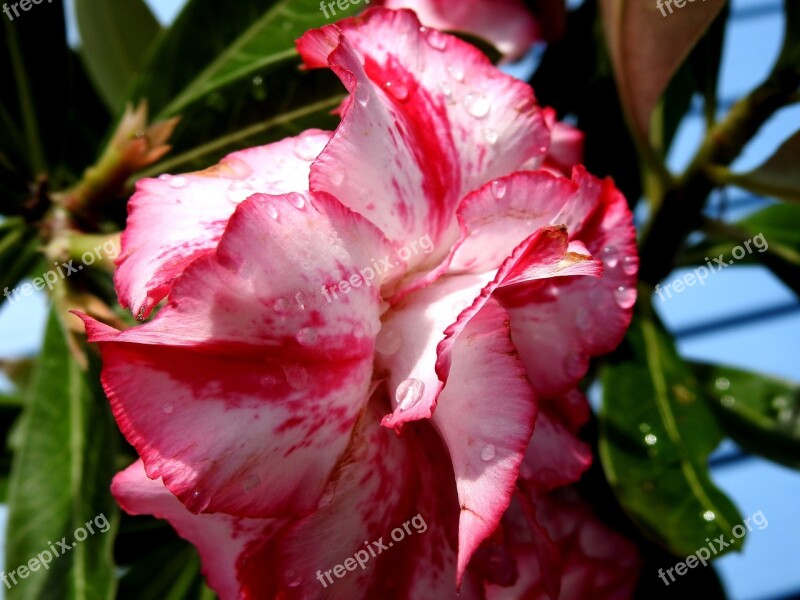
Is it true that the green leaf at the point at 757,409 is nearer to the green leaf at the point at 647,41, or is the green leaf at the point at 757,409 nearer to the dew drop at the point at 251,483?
the green leaf at the point at 647,41

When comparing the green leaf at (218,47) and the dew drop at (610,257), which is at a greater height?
the green leaf at (218,47)

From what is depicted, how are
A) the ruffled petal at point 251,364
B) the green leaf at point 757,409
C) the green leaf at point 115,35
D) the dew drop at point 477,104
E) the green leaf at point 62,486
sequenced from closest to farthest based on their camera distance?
the ruffled petal at point 251,364 → the dew drop at point 477,104 → the green leaf at point 62,486 → the green leaf at point 115,35 → the green leaf at point 757,409

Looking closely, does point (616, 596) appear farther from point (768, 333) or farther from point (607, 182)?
point (768, 333)

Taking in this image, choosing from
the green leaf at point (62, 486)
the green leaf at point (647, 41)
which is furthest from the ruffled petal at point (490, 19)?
the green leaf at point (62, 486)

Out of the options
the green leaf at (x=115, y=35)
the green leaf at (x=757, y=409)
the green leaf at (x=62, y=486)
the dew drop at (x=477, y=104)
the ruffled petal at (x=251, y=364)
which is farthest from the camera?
the green leaf at (x=757, y=409)

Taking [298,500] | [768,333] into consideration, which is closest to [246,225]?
[298,500]

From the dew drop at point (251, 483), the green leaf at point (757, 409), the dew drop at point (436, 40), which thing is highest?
the dew drop at point (436, 40)

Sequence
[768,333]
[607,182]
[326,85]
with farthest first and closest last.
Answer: [768,333] → [326,85] → [607,182]
